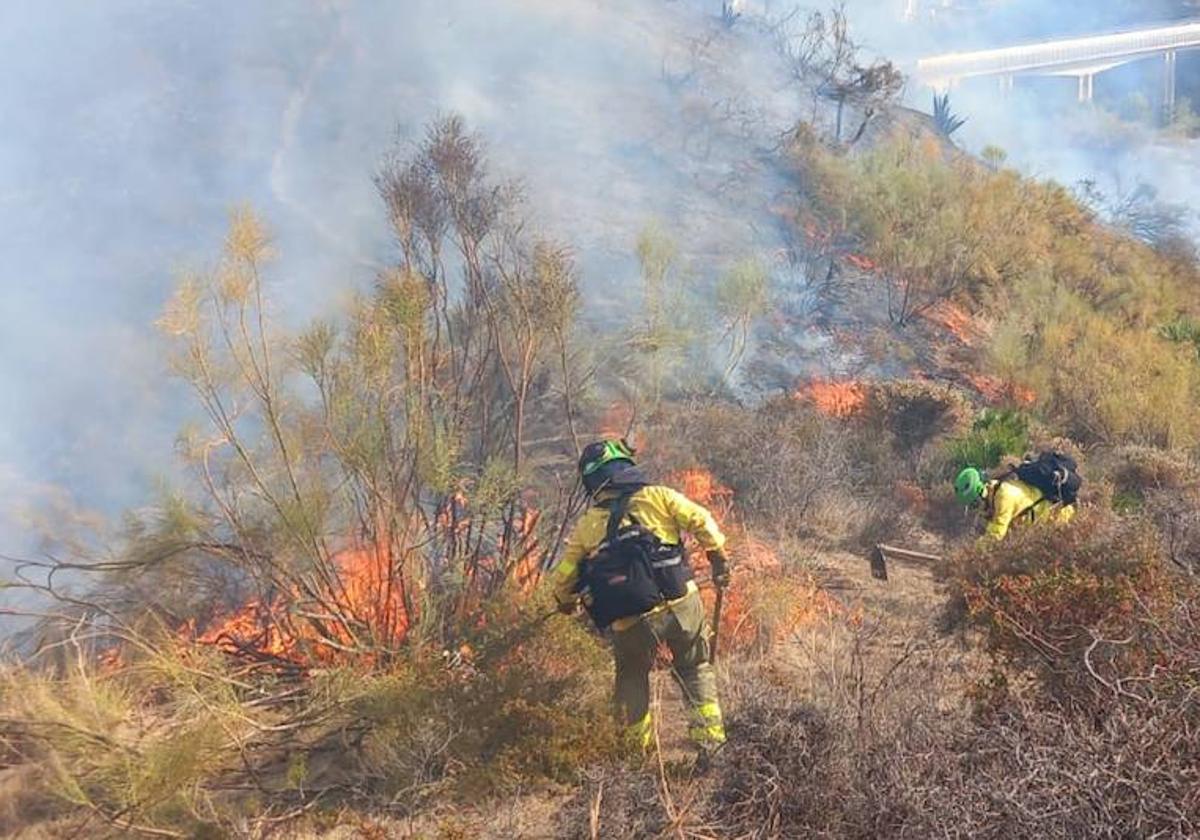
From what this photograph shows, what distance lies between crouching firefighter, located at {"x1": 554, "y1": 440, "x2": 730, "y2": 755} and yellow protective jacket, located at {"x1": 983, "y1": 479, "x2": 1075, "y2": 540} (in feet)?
6.87

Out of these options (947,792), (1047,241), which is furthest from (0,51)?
(1047,241)

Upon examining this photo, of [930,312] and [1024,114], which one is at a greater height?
[1024,114]

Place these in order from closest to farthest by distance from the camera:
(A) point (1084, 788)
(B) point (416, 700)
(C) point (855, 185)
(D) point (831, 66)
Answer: (A) point (1084, 788) < (B) point (416, 700) < (C) point (855, 185) < (D) point (831, 66)

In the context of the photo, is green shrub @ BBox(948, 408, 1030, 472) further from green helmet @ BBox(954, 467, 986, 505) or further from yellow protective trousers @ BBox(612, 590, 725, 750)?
yellow protective trousers @ BBox(612, 590, 725, 750)

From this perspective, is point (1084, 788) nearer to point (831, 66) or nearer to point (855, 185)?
point (855, 185)

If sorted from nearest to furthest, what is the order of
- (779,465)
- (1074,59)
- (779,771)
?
(779,771), (779,465), (1074,59)

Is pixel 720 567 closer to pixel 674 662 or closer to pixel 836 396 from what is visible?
pixel 674 662

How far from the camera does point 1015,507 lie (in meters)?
5.21

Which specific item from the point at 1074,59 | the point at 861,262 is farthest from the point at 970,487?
the point at 1074,59

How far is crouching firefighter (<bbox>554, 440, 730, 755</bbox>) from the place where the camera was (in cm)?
374

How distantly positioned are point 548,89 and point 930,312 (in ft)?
23.6

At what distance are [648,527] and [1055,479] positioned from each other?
2.80 metres

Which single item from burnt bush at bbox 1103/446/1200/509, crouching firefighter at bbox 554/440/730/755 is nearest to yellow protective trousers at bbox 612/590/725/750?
crouching firefighter at bbox 554/440/730/755

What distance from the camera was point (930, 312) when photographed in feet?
42.0
